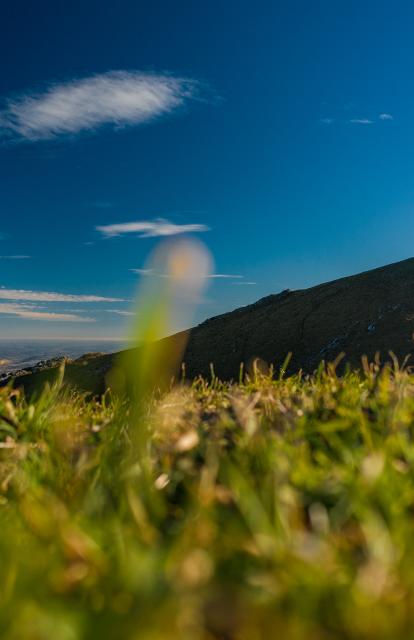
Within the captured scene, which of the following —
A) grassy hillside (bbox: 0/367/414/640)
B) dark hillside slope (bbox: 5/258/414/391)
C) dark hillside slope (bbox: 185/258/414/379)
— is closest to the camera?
grassy hillside (bbox: 0/367/414/640)

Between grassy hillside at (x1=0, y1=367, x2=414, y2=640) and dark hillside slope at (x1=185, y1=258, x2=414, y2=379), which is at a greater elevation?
dark hillside slope at (x1=185, y1=258, x2=414, y2=379)

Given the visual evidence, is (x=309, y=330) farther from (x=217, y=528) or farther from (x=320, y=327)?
(x=217, y=528)

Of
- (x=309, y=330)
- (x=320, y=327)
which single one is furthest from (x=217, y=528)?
(x=309, y=330)

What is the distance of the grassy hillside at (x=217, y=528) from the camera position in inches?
77.4

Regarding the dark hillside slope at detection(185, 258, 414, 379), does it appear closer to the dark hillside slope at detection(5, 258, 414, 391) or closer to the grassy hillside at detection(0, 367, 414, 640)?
the dark hillside slope at detection(5, 258, 414, 391)

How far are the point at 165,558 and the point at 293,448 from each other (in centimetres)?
143

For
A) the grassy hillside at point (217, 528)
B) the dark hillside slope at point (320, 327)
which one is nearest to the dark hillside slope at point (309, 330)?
the dark hillside slope at point (320, 327)

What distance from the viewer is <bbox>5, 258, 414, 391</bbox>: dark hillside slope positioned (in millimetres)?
25672

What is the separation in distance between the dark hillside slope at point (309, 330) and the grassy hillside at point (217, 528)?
62.5ft

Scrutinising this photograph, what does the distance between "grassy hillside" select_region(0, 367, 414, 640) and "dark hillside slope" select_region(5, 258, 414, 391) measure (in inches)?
750

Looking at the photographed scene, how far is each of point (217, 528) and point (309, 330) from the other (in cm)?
2850

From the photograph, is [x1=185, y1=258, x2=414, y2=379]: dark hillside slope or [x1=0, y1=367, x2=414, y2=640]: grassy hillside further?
[x1=185, y1=258, x2=414, y2=379]: dark hillside slope

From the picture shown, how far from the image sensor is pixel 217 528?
2592 millimetres

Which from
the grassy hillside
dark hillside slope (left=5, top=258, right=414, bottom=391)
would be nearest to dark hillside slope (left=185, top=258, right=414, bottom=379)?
A: dark hillside slope (left=5, top=258, right=414, bottom=391)
